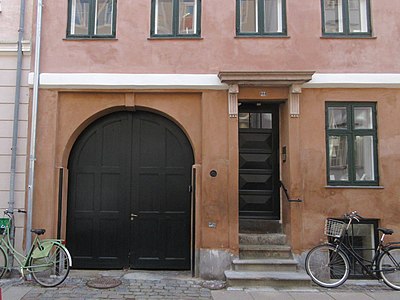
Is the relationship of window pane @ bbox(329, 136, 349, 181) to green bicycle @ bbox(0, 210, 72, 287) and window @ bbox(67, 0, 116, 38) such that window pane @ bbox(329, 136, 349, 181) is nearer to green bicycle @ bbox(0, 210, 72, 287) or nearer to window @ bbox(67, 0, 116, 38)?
window @ bbox(67, 0, 116, 38)

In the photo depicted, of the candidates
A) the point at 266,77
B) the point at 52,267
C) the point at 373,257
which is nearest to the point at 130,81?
the point at 266,77

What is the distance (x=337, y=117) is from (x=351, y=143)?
0.60 meters

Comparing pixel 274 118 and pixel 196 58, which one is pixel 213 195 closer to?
pixel 274 118

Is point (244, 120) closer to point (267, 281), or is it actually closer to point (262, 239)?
point (262, 239)

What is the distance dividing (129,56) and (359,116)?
4857 mm

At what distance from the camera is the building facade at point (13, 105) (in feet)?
24.8

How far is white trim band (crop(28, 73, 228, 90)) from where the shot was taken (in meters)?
7.62

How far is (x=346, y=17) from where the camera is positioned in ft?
25.9

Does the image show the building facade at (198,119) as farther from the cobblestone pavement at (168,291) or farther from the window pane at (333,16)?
the cobblestone pavement at (168,291)

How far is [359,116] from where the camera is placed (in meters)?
7.77

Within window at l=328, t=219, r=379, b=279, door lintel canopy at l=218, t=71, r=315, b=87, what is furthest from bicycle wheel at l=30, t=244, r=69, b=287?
window at l=328, t=219, r=379, b=279

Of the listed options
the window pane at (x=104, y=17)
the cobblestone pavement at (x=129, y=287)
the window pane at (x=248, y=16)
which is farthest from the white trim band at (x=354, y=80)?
the cobblestone pavement at (x=129, y=287)

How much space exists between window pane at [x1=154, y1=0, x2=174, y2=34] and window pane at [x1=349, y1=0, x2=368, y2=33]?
3779mm

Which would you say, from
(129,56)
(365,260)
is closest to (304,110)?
(365,260)
